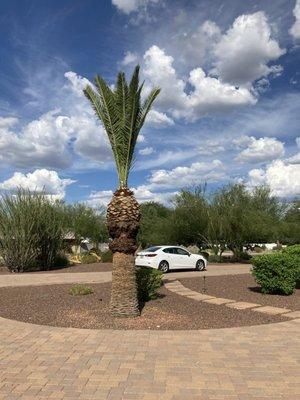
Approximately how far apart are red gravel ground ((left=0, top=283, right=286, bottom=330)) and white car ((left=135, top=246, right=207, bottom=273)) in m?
9.90

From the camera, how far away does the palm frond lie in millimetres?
10727

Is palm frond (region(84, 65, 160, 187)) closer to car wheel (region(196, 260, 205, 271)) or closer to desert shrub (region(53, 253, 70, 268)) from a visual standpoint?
car wheel (region(196, 260, 205, 271))

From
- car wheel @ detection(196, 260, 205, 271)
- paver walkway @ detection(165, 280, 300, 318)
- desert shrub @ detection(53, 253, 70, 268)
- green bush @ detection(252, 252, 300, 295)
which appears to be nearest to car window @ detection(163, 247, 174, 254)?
car wheel @ detection(196, 260, 205, 271)

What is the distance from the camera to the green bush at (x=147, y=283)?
1241 cm

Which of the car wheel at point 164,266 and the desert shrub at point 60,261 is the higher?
the desert shrub at point 60,261

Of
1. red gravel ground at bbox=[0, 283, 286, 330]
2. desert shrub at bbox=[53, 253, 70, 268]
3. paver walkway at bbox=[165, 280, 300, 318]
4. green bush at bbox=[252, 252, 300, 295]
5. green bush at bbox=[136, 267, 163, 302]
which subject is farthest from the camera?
desert shrub at bbox=[53, 253, 70, 268]

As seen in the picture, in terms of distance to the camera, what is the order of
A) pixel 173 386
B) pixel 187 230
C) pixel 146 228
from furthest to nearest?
pixel 146 228 → pixel 187 230 → pixel 173 386

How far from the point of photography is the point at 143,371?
252 inches

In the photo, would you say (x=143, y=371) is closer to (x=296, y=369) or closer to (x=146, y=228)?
(x=296, y=369)

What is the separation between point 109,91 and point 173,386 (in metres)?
6.93

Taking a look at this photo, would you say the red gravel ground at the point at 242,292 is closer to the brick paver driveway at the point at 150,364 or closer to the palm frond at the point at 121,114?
the brick paver driveway at the point at 150,364

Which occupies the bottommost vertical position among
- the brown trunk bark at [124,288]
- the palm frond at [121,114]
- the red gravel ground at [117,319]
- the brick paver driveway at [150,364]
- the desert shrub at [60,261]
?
the brick paver driveway at [150,364]

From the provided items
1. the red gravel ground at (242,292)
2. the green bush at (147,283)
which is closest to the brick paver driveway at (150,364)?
the red gravel ground at (242,292)

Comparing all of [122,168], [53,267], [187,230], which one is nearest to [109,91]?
[122,168]
